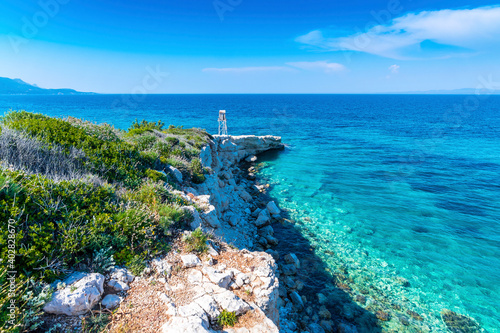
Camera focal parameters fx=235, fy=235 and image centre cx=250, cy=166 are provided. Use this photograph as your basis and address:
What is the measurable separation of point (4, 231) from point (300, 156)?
Answer: 39.1 m

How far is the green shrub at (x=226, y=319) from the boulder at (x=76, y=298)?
2858mm

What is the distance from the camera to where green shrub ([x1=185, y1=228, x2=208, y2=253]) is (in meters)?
7.89

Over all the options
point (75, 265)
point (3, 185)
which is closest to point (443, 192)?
point (75, 265)

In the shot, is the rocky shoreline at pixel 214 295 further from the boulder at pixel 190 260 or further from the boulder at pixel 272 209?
the boulder at pixel 272 209

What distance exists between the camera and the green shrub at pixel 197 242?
25.9ft

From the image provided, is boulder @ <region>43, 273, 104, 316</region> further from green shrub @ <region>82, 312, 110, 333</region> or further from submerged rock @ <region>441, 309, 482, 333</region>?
submerged rock @ <region>441, 309, 482, 333</region>

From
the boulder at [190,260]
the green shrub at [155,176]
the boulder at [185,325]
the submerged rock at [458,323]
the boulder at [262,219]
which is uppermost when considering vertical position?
the green shrub at [155,176]

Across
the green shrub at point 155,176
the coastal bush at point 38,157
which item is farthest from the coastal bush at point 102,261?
the green shrub at point 155,176

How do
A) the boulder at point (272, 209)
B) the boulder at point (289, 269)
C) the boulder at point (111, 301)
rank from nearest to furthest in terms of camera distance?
the boulder at point (111, 301) < the boulder at point (289, 269) < the boulder at point (272, 209)

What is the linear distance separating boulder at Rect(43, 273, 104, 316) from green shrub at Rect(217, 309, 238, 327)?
9.38 ft

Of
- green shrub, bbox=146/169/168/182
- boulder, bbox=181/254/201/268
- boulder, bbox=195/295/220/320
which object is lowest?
boulder, bbox=195/295/220/320

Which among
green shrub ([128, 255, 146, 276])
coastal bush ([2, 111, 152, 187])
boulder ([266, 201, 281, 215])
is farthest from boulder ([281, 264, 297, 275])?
green shrub ([128, 255, 146, 276])

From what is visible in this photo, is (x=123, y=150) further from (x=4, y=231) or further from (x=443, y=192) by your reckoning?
(x=443, y=192)
